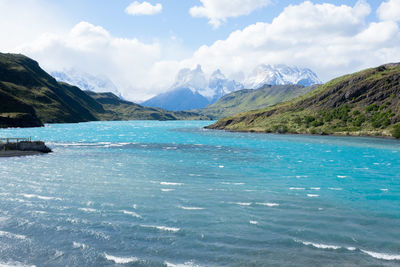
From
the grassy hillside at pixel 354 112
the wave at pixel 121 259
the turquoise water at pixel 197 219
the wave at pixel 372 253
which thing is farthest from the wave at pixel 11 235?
the grassy hillside at pixel 354 112

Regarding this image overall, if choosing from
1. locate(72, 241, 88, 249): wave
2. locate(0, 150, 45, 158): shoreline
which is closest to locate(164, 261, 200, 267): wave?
locate(72, 241, 88, 249): wave

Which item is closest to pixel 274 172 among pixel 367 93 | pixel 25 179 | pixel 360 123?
pixel 25 179

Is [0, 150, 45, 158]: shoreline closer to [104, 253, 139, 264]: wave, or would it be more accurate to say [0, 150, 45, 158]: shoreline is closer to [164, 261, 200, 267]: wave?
[104, 253, 139, 264]: wave

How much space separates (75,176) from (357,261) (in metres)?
37.8

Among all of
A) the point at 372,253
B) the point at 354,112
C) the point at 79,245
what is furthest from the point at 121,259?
the point at 354,112

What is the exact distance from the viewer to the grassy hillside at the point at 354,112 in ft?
483

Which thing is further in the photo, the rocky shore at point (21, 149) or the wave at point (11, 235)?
the rocky shore at point (21, 149)

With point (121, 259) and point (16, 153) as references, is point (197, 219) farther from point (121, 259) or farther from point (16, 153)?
point (16, 153)

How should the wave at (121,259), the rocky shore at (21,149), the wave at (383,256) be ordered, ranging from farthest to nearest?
the rocky shore at (21,149) < the wave at (383,256) < the wave at (121,259)

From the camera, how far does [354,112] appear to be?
166875mm

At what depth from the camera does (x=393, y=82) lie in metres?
169

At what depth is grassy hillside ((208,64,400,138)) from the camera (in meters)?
147

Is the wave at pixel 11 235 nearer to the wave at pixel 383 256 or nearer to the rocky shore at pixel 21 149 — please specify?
the wave at pixel 383 256

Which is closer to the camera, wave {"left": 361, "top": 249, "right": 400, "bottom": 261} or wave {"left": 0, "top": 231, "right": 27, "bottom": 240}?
wave {"left": 361, "top": 249, "right": 400, "bottom": 261}
